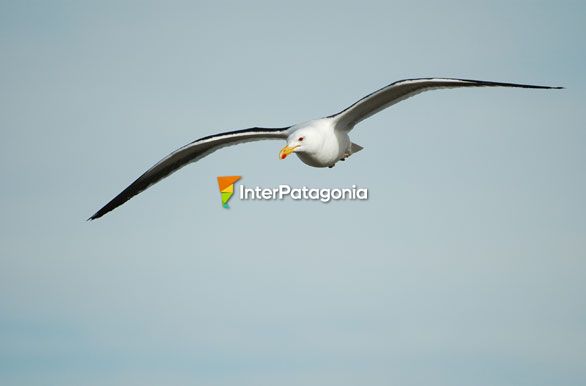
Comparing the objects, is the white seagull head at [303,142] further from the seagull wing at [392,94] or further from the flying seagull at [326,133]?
the seagull wing at [392,94]

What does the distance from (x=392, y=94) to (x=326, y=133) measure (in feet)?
5.19

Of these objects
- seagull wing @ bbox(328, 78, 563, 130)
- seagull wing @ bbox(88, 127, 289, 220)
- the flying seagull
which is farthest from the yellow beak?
seagull wing @ bbox(328, 78, 563, 130)

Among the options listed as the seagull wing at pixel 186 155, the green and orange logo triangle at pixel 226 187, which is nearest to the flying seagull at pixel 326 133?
the seagull wing at pixel 186 155

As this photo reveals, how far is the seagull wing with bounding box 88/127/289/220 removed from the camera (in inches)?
917

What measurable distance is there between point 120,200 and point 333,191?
542cm

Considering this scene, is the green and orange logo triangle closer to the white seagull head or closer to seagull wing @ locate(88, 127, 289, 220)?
seagull wing @ locate(88, 127, 289, 220)

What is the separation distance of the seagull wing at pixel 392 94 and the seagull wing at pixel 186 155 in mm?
1429

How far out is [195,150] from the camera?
24.4m

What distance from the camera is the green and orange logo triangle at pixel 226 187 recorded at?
25.2 metres

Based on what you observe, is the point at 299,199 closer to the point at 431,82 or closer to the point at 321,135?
the point at 321,135

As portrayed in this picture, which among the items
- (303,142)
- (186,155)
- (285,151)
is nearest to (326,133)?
(303,142)

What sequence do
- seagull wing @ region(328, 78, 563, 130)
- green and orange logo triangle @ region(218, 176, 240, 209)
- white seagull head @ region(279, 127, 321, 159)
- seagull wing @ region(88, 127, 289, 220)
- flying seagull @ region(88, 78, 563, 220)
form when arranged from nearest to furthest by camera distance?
seagull wing @ region(328, 78, 563, 130) < flying seagull @ region(88, 78, 563, 220) < white seagull head @ region(279, 127, 321, 159) < seagull wing @ region(88, 127, 289, 220) < green and orange logo triangle @ region(218, 176, 240, 209)

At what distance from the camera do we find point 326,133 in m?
22.3

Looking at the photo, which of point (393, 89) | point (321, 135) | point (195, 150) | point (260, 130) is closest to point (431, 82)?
point (393, 89)
